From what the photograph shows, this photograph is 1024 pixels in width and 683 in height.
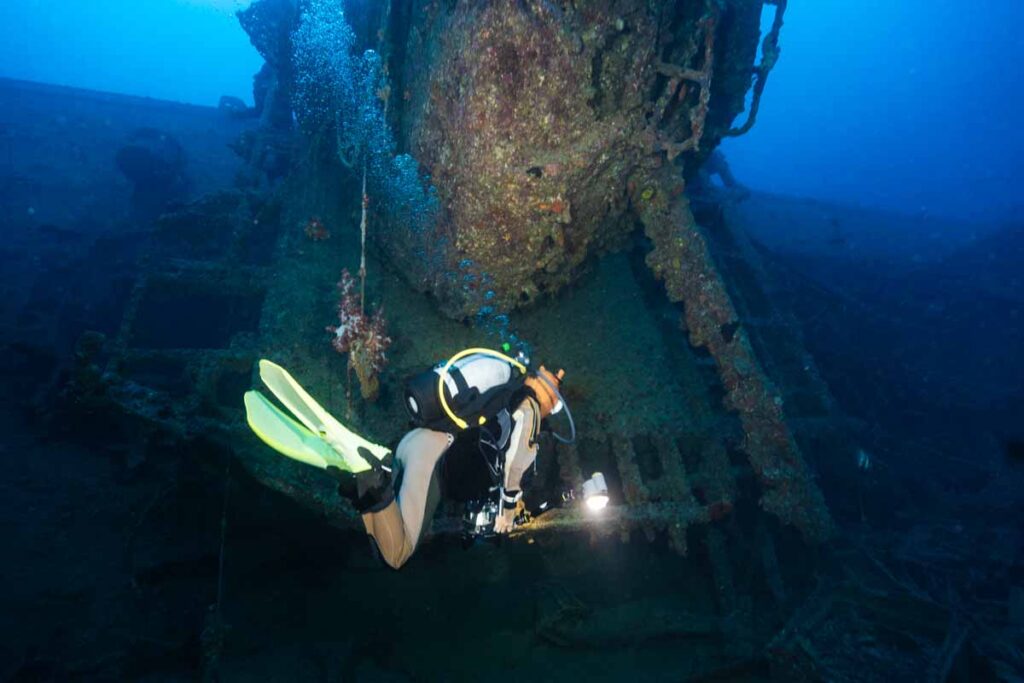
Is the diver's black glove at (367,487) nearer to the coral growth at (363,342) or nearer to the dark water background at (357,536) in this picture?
the dark water background at (357,536)

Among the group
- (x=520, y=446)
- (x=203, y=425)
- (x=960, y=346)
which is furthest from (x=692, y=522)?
(x=960, y=346)

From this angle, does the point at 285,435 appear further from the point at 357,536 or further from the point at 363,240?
the point at 363,240

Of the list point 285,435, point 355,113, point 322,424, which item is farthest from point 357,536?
point 355,113

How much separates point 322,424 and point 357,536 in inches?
80.8

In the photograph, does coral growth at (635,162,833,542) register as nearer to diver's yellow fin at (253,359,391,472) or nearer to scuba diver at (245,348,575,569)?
scuba diver at (245,348,575,569)

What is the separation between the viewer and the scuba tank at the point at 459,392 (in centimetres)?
275

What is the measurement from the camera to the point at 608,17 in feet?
13.8

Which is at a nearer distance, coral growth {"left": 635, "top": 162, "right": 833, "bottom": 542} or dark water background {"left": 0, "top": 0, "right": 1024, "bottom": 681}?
dark water background {"left": 0, "top": 0, "right": 1024, "bottom": 681}

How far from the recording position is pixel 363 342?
477 centimetres

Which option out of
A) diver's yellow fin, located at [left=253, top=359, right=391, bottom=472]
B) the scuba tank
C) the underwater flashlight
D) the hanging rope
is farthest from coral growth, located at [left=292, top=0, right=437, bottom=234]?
the underwater flashlight

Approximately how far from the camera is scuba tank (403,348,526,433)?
9.02 ft

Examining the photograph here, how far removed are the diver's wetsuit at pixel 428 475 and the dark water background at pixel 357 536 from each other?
1.50 metres

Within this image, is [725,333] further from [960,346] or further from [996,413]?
[960,346]

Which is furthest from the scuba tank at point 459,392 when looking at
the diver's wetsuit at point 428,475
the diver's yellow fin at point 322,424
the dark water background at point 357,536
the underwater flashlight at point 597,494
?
the dark water background at point 357,536
